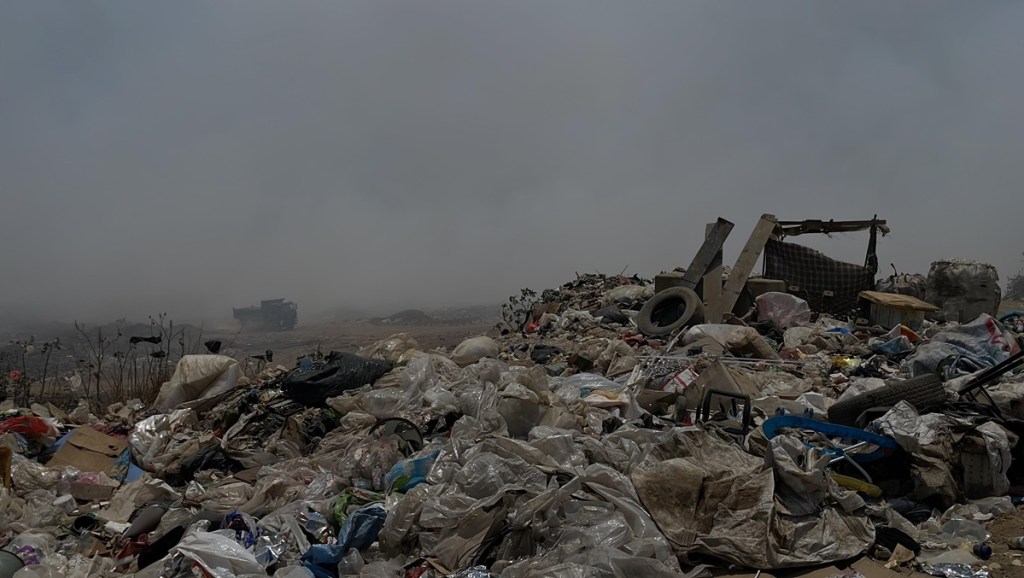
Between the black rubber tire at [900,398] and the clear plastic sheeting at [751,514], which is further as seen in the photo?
the black rubber tire at [900,398]

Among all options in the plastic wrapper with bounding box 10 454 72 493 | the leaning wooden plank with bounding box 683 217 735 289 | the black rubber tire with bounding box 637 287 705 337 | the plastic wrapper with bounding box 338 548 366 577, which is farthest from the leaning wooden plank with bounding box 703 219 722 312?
the plastic wrapper with bounding box 10 454 72 493

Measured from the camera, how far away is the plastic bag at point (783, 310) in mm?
8812

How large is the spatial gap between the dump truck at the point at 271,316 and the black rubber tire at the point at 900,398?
18.4 metres

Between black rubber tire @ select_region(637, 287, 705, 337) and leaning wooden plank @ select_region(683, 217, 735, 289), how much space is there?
0.42 meters

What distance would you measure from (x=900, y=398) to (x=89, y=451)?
5966 millimetres

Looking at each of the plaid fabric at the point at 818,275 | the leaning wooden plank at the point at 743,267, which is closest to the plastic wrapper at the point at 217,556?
the leaning wooden plank at the point at 743,267

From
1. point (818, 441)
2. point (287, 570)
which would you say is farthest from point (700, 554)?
point (287, 570)

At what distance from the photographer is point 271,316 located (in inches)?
808

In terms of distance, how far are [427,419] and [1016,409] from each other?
12.7 feet

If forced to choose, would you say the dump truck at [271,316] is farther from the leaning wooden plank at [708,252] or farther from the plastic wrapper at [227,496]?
the plastic wrapper at [227,496]

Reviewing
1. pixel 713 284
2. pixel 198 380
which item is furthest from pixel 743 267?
pixel 198 380

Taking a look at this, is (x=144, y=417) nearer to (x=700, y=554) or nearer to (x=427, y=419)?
(x=427, y=419)

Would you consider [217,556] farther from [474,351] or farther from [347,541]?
[474,351]

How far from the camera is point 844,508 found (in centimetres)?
338
